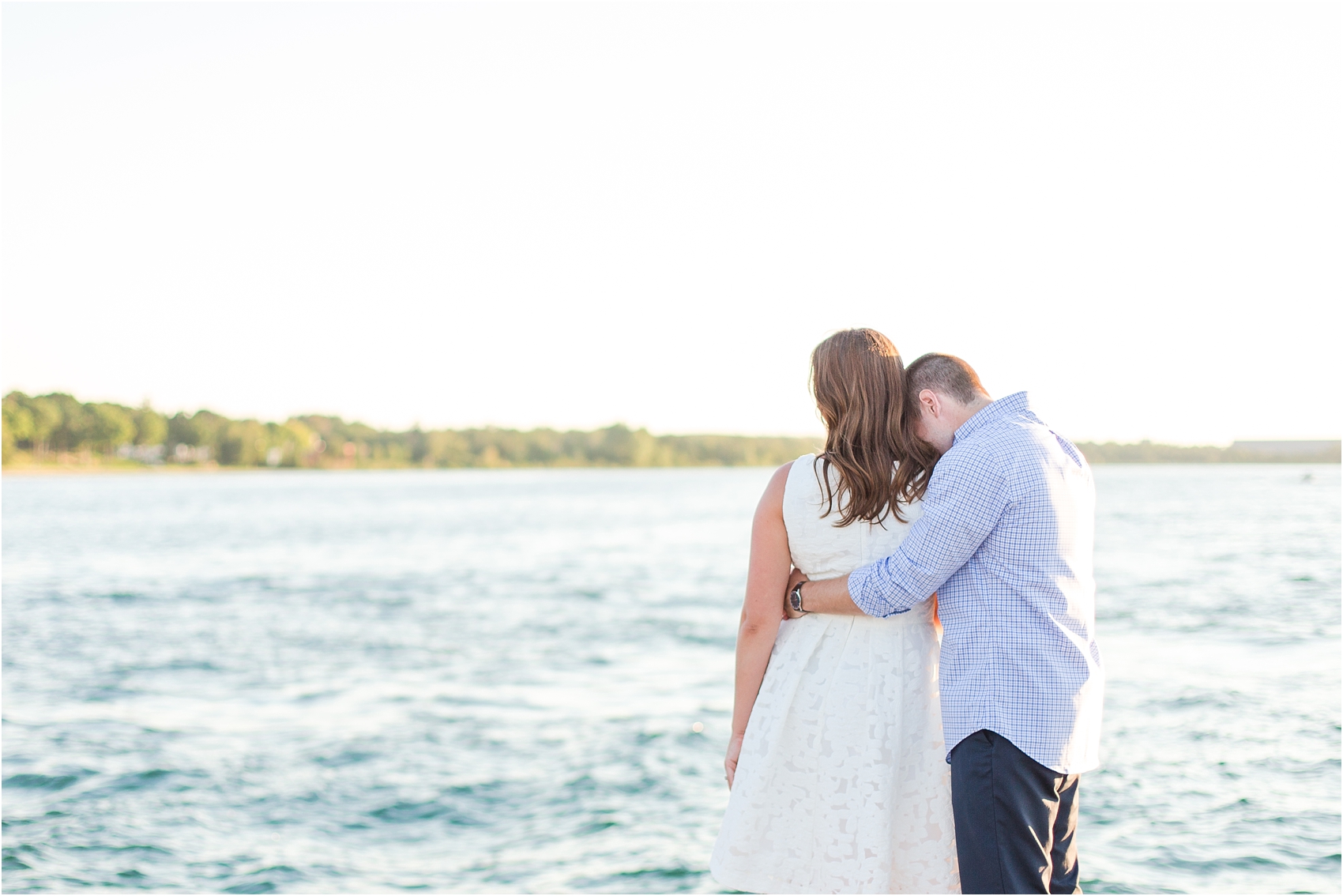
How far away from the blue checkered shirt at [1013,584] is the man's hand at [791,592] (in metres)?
0.31

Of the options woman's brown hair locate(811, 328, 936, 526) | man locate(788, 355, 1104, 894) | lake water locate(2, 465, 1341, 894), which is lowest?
lake water locate(2, 465, 1341, 894)

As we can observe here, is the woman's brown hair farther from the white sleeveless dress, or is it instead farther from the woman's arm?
the woman's arm

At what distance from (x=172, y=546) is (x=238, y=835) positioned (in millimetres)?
29622

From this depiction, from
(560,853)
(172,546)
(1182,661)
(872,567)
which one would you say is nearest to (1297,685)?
(1182,661)

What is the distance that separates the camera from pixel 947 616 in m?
2.71

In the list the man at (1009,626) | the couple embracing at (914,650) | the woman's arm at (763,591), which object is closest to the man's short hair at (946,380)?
the couple embracing at (914,650)

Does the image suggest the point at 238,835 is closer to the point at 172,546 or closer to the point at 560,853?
the point at 560,853

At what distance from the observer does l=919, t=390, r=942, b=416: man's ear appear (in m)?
2.79

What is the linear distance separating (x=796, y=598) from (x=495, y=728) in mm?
8083

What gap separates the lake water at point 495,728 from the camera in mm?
6898

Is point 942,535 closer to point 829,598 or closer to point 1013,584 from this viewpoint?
point 1013,584

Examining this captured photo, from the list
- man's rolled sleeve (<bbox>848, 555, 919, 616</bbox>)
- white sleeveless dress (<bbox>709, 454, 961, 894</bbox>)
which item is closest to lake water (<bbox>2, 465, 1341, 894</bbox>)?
white sleeveless dress (<bbox>709, 454, 961, 894</bbox>)

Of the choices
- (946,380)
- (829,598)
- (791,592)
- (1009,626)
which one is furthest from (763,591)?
(946,380)

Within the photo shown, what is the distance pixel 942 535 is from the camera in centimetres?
256
